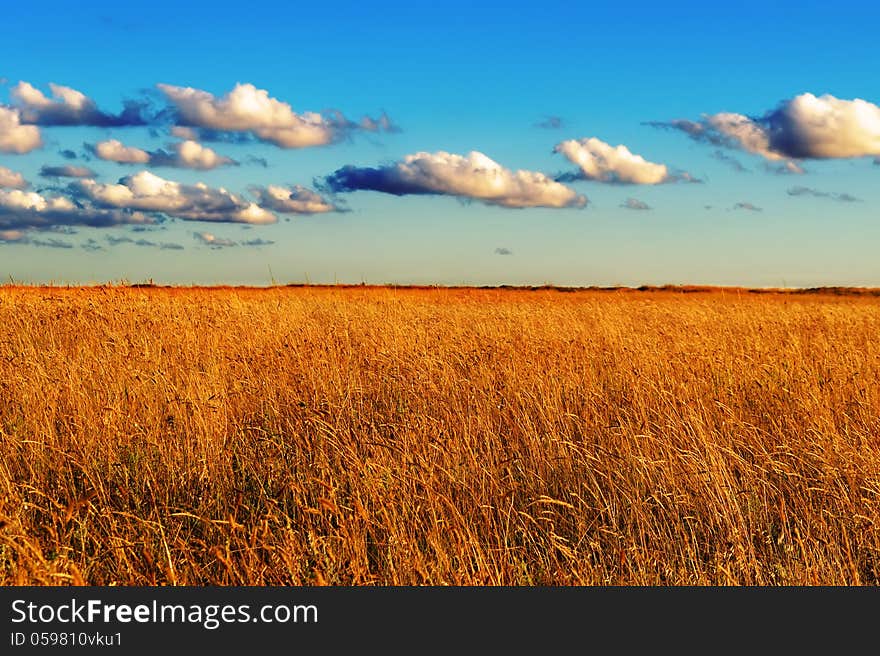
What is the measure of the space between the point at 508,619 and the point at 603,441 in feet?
8.82

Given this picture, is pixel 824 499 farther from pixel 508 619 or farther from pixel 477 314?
pixel 477 314

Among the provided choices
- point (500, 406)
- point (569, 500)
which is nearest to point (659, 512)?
point (569, 500)

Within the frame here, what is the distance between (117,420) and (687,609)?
4404 mm

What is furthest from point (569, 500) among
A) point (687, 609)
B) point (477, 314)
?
point (477, 314)

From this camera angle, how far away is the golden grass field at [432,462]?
10.9 feet

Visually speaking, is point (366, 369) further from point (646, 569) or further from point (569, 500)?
point (646, 569)

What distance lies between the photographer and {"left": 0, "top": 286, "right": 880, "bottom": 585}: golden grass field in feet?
10.9

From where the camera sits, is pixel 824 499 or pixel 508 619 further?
pixel 824 499

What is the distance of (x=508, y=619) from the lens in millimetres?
2715

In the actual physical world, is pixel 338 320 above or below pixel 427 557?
above

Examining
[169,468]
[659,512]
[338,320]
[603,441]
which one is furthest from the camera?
[338,320]

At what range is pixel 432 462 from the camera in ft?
14.7

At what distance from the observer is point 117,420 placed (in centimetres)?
545

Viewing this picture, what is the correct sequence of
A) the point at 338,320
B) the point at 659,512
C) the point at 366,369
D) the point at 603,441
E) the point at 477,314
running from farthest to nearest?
the point at 477,314
the point at 338,320
the point at 366,369
the point at 603,441
the point at 659,512
